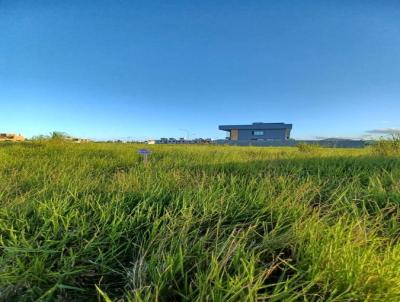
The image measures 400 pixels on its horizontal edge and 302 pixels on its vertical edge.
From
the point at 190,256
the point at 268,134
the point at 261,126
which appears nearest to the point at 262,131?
the point at 261,126

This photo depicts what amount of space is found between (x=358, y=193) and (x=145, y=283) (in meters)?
2.65

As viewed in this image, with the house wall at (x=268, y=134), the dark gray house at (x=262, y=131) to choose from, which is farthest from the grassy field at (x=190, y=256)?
the house wall at (x=268, y=134)

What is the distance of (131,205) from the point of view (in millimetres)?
2527

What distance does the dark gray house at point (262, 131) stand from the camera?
60594mm

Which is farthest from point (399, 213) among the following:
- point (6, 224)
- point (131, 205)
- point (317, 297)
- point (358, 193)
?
point (6, 224)

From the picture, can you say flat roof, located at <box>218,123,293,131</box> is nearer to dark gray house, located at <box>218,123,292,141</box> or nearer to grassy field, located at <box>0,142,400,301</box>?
dark gray house, located at <box>218,123,292,141</box>

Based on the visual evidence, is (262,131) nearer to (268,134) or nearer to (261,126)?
(261,126)

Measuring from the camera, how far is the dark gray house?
6059 centimetres

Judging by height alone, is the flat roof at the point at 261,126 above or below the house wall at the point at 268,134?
above

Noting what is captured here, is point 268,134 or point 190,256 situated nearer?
Result: point 190,256

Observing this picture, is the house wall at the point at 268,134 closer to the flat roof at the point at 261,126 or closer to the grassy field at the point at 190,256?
the flat roof at the point at 261,126

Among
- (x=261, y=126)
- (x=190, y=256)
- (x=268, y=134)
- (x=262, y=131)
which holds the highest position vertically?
(x=261, y=126)

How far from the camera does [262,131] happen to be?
203ft

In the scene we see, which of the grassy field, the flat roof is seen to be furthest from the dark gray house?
the grassy field
